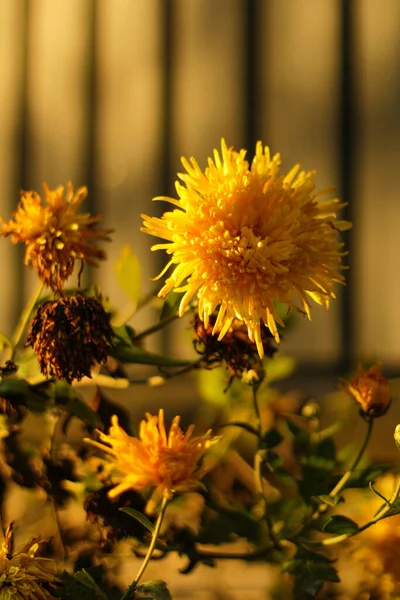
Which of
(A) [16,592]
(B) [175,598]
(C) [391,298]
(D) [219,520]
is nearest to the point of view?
(A) [16,592]

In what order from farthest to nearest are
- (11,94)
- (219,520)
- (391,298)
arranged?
1. (11,94)
2. (391,298)
3. (219,520)

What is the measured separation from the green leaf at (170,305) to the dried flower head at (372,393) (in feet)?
0.45

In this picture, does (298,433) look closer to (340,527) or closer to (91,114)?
(340,527)

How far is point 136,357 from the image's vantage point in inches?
21.8

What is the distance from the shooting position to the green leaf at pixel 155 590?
45 cm

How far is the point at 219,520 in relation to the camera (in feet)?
1.93

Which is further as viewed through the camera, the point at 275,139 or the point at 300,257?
the point at 275,139

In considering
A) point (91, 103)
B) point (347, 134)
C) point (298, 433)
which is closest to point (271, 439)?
point (298, 433)

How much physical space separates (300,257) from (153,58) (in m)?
1.02

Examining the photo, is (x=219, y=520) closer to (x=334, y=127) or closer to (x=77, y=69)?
(x=334, y=127)

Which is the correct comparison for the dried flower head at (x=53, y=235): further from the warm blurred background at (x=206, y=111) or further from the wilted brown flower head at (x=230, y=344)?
the warm blurred background at (x=206, y=111)

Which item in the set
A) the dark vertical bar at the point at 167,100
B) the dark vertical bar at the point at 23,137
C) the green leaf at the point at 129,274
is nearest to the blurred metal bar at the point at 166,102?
the dark vertical bar at the point at 167,100

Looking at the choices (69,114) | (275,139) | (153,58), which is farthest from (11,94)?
(275,139)

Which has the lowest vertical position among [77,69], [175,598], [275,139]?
[175,598]
